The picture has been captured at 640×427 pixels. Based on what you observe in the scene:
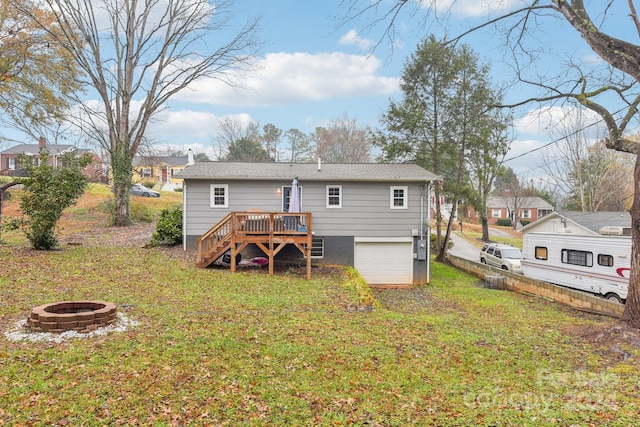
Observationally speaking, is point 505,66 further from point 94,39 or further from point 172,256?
point 94,39

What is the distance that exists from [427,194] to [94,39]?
19.7 metres

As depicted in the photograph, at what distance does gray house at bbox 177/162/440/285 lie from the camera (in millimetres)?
15555

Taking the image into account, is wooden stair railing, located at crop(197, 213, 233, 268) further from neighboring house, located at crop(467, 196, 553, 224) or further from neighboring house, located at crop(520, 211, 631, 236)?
neighboring house, located at crop(467, 196, 553, 224)

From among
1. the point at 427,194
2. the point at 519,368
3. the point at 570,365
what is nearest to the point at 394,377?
the point at 519,368

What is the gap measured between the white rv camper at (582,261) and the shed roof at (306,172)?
5.69 metres

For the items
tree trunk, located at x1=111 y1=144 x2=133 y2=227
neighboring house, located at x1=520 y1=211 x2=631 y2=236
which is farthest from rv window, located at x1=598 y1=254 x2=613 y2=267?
tree trunk, located at x1=111 y1=144 x2=133 y2=227

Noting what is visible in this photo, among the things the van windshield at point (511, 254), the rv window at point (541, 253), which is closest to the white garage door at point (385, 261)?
the rv window at point (541, 253)

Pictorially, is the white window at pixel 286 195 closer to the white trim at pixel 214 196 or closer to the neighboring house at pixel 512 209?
the white trim at pixel 214 196

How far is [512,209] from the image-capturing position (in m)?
50.1

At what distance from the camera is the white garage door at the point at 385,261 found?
16.1 meters

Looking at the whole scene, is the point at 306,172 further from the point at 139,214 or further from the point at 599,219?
the point at 599,219

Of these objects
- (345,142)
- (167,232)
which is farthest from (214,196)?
(345,142)

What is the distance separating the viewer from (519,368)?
6000 mm

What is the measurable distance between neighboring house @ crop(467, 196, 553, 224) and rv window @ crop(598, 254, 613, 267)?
3861 cm
